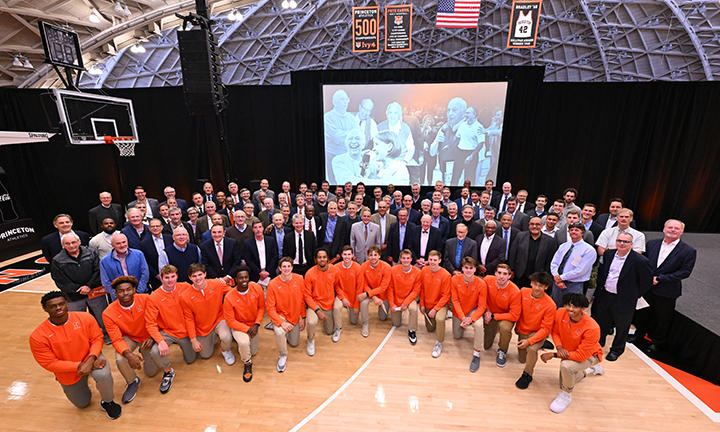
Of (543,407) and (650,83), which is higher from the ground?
(650,83)

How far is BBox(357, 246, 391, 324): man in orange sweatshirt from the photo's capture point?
16.5 ft

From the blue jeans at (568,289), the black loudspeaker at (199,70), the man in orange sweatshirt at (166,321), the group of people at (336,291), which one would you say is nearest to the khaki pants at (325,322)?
the group of people at (336,291)

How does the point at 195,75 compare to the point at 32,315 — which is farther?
the point at 195,75

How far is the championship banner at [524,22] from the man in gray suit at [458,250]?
652cm

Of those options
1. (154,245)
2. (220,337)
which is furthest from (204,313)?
(154,245)

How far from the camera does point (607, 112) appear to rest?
380 inches

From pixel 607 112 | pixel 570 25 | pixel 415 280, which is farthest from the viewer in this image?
pixel 570 25

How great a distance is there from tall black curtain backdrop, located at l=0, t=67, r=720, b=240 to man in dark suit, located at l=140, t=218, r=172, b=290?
18.0ft

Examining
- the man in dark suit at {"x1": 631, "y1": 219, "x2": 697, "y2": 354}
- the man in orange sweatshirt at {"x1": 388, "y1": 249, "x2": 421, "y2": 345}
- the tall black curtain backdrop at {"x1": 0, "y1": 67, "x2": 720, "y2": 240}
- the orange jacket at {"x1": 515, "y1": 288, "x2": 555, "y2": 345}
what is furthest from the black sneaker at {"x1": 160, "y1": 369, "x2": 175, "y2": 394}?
the tall black curtain backdrop at {"x1": 0, "y1": 67, "x2": 720, "y2": 240}

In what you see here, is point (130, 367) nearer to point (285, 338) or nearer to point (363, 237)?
point (285, 338)

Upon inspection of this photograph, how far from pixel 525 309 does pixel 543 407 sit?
46.7 inches

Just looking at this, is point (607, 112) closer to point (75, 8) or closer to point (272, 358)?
point (272, 358)

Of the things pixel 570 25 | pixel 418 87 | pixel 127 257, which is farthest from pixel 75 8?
pixel 570 25

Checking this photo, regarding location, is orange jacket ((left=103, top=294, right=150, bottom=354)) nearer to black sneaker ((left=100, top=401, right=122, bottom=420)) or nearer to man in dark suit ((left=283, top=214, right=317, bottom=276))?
black sneaker ((left=100, top=401, right=122, bottom=420))
